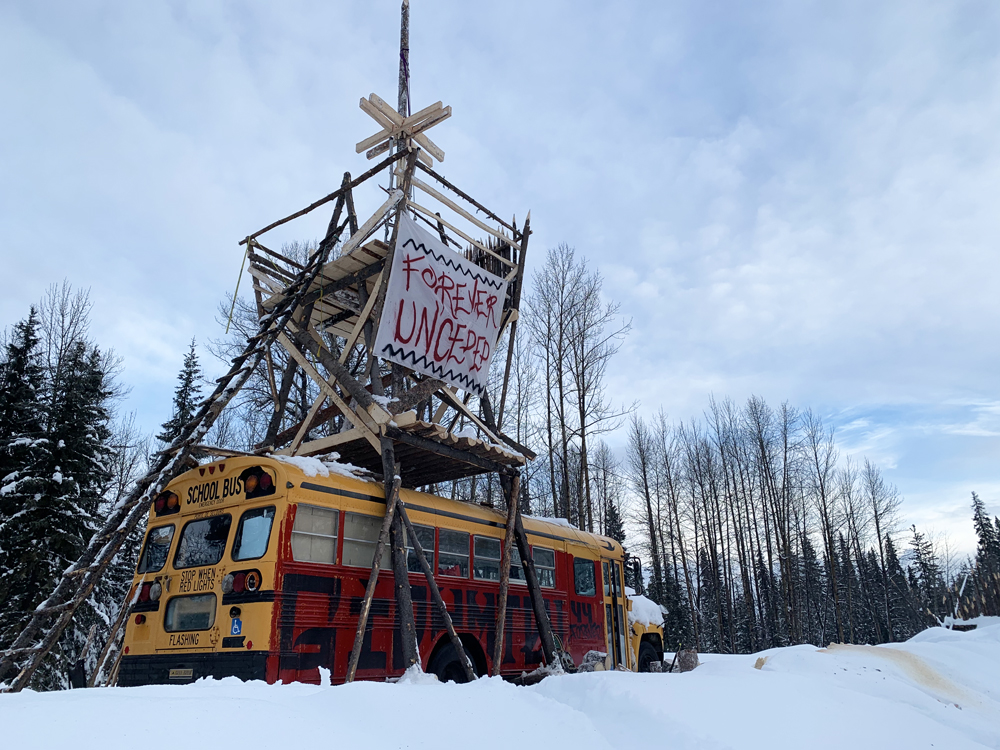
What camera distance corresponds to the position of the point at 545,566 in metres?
10.3

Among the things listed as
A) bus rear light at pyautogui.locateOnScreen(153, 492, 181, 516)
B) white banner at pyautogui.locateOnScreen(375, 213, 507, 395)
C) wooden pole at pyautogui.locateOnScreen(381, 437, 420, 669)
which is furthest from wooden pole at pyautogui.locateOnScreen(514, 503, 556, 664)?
bus rear light at pyautogui.locateOnScreen(153, 492, 181, 516)

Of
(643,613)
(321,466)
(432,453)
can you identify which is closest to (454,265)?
(432,453)

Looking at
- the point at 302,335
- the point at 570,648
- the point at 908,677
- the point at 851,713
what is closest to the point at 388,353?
the point at 302,335

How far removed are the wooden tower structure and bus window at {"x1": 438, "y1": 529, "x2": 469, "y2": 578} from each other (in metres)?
0.58

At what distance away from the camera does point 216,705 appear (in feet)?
12.0

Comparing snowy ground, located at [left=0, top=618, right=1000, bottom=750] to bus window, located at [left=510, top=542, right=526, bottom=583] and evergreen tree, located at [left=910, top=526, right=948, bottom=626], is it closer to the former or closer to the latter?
bus window, located at [left=510, top=542, right=526, bottom=583]

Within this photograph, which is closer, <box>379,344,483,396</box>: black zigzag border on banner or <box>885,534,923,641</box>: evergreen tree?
<box>379,344,483,396</box>: black zigzag border on banner

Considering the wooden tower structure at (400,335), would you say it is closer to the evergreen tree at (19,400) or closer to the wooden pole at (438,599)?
the wooden pole at (438,599)

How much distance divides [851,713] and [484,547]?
4636 mm

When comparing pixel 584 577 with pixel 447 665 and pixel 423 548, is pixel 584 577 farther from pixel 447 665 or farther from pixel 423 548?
pixel 423 548

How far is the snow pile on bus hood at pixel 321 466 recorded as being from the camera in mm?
7082

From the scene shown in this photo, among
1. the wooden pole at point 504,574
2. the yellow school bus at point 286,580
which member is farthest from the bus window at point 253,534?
the wooden pole at point 504,574

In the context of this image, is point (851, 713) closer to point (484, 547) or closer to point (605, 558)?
point (484, 547)

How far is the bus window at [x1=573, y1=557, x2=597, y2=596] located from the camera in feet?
35.7
